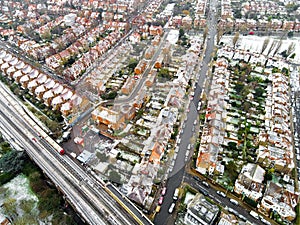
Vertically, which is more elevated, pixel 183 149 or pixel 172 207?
pixel 183 149

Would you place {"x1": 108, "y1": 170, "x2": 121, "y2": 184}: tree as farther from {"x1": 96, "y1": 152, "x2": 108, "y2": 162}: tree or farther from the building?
the building

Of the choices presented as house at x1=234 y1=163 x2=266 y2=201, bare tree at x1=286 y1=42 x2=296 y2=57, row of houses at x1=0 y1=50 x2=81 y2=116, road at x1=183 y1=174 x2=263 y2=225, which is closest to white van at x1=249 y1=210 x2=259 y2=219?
road at x1=183 y1=174 x2=263 y2=225

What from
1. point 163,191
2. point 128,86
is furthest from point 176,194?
point 128,86

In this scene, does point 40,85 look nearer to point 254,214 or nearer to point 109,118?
point 109,118

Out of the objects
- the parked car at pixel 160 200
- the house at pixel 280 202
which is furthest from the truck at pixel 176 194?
the house at pixel 280 202

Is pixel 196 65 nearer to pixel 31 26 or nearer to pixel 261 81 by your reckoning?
pixel 261 81

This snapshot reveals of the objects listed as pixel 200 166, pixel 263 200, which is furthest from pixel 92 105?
pixel 263 200
